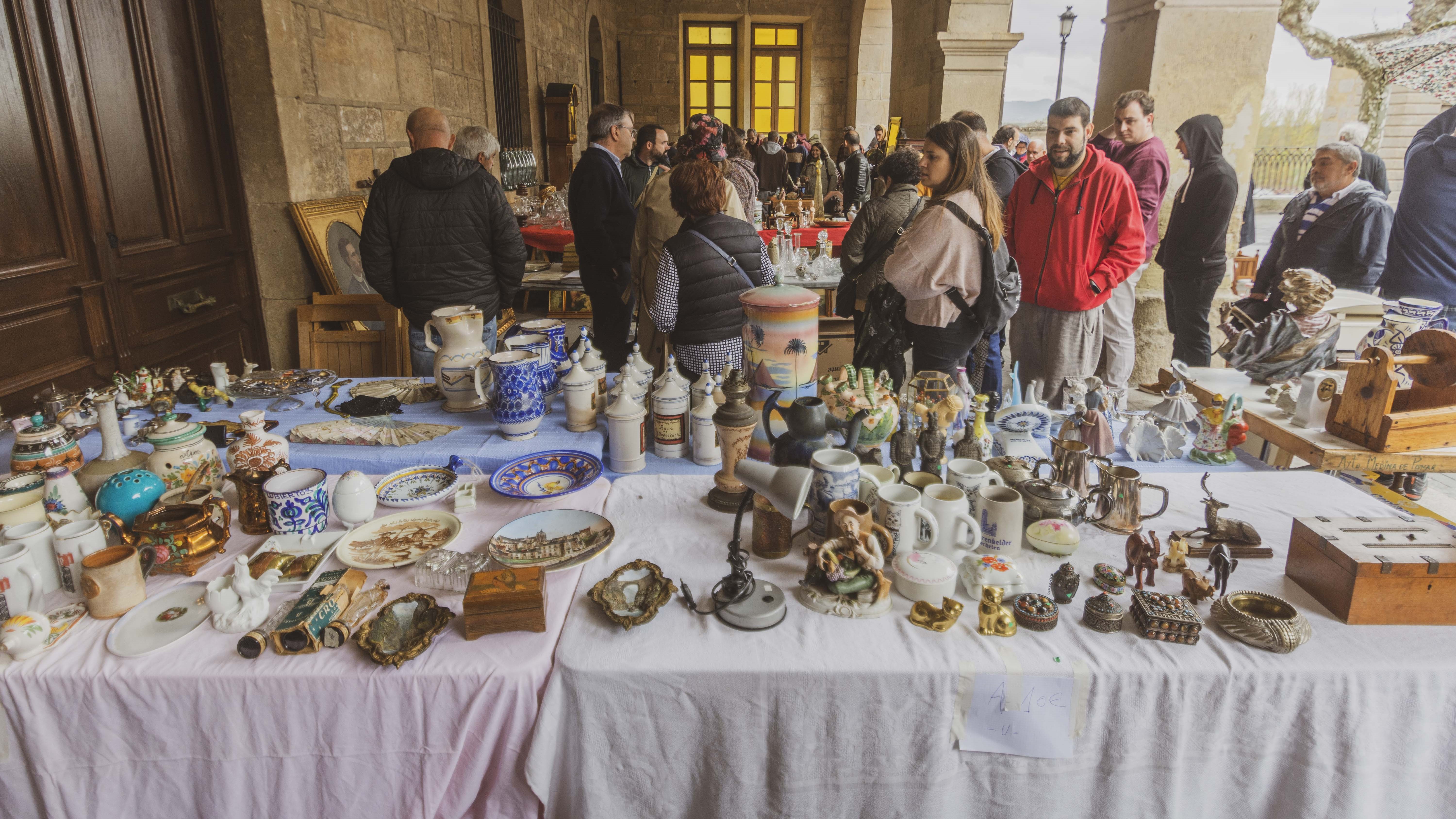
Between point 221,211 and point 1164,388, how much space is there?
4.46 m

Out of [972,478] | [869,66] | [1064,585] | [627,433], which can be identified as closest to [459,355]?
[627,433]

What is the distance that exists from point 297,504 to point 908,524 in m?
1.32

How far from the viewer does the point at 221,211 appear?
385 centimetres

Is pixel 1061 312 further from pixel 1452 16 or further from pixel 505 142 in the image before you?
pixel 1452 16

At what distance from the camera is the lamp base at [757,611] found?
1.36 meters

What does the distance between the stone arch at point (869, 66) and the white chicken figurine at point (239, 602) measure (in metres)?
14.3

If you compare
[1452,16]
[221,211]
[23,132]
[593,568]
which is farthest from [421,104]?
[1452,16]

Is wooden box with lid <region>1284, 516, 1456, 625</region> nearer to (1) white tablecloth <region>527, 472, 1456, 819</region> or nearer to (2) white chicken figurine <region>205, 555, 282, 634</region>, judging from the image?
(1) white tablecloth <region>527, 472, 1456, 819</region>

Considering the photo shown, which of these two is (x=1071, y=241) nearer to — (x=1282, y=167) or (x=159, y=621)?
(x=159, y=621)

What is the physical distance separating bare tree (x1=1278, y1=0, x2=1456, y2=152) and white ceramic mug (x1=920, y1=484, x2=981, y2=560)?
10.1 meters

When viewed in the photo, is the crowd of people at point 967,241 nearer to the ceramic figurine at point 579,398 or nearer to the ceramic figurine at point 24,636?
the ceramic figurine at point 579,398

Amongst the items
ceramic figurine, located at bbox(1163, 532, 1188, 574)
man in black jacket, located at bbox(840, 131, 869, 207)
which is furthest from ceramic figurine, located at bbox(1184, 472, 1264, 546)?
man in black jacket, located at bbox(840, 131, 869, 207)

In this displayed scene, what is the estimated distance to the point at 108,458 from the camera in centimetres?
171

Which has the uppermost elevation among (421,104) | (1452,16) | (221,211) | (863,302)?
(1452,16)
